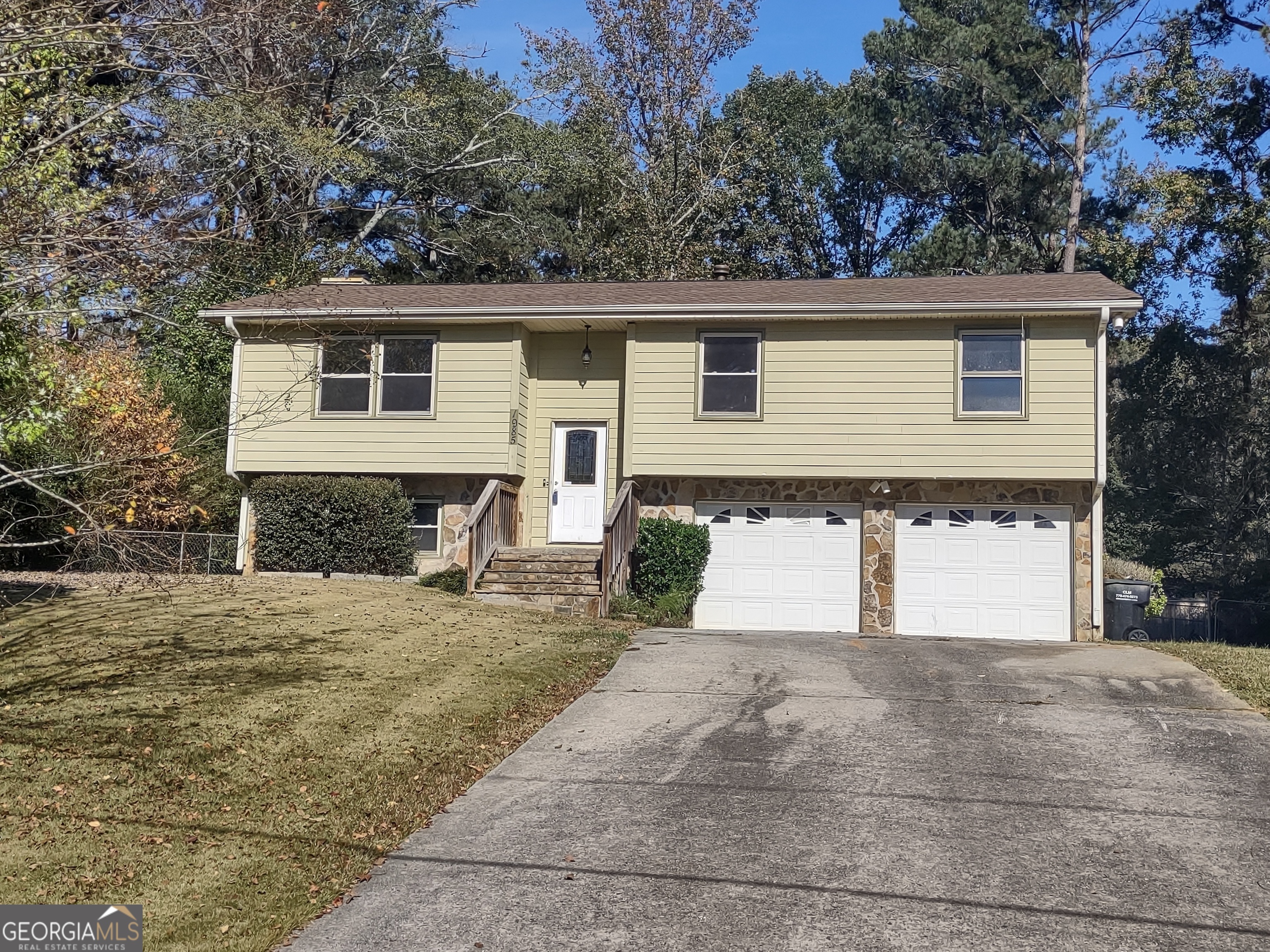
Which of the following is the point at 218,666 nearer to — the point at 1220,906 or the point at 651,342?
the point at 1220,906

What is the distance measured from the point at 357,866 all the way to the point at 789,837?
233 centimetres

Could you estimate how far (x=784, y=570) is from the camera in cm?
1775

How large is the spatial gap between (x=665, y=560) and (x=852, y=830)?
418 inches

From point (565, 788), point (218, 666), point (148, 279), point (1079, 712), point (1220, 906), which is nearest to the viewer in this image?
point (1220, 906)

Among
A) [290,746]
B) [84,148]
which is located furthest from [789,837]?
[84,148]

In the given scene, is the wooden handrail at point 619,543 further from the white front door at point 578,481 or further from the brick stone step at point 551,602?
the white front door at point 578,481

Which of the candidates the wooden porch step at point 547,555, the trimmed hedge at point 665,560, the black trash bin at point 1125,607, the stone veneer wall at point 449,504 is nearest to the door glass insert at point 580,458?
the stone veneer wall at point 449,504

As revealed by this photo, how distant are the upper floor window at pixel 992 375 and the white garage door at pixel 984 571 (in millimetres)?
1463

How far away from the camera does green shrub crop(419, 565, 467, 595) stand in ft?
55.7

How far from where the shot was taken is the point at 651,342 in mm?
17938

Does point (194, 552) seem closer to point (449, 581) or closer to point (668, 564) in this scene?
point (449, 581)

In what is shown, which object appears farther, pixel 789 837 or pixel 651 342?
pixel 651 342

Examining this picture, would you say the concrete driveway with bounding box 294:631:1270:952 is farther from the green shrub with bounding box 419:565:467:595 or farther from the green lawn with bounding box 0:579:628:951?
the green shrub with bounding box 419:565:467:595

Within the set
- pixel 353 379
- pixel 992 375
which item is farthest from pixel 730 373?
pixel 353 379
